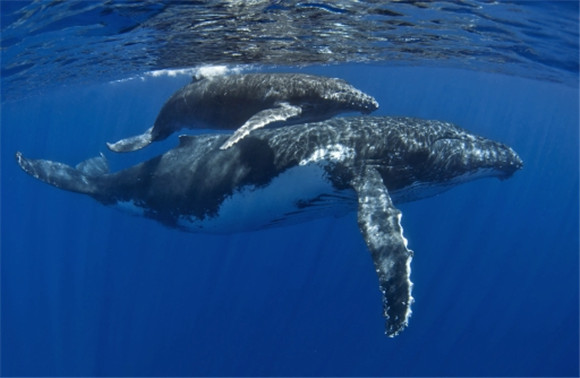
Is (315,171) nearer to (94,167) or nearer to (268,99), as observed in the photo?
(268,99)

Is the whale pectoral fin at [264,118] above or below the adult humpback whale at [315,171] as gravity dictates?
above

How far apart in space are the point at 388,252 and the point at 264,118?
338 centimetres

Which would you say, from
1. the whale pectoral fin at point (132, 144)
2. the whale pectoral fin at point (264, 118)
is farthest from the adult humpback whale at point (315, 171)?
the whale pectoral fin at point (264, 118)

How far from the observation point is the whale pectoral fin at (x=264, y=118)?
7.81 meters

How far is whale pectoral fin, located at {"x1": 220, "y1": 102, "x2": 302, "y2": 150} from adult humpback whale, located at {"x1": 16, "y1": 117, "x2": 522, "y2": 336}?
3.21ft

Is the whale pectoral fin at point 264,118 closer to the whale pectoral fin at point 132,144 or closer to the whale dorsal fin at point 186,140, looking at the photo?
the whale dorsal fin at point 186,140

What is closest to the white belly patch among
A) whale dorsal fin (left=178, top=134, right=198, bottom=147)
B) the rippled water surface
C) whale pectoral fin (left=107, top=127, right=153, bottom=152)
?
whale dorsal fin (left=178, top=134, right=198, bottom=147)

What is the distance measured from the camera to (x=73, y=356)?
25.8 meters

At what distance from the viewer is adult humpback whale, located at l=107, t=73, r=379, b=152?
29.5 ft

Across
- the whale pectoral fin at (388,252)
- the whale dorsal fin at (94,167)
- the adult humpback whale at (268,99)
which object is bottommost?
the whale dorsal fin at (94,167)

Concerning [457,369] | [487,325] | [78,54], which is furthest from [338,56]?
[487,325]

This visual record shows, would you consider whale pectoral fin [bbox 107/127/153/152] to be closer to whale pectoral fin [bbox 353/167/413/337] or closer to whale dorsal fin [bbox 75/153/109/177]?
whale dorsal fin [bbox 75/153/109/177]

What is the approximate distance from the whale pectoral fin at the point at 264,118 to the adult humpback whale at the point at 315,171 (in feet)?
3.21

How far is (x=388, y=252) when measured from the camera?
7051mm
